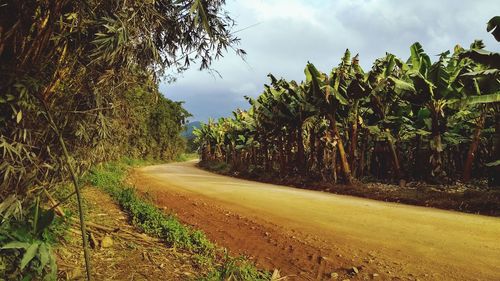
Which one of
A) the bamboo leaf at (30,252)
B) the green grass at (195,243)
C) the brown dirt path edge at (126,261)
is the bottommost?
the brown dirt path edge at (126,261)

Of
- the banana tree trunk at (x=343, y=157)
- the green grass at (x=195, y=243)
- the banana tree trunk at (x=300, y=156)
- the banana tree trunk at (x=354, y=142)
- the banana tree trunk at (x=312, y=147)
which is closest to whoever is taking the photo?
the green grass at (x=195, y=243)

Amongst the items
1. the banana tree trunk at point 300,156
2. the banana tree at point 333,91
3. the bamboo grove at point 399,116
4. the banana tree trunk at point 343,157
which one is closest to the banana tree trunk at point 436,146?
the bamboo grove at point 399,116

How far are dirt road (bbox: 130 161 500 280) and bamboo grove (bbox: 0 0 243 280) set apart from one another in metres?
2.87

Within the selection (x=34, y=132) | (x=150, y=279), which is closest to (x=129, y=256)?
(x=150, y=279)

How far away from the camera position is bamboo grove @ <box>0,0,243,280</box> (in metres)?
4.15

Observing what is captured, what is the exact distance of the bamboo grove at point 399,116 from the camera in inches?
514

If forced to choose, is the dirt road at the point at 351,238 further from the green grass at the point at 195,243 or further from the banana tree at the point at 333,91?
the banana tree at the point at 333,91

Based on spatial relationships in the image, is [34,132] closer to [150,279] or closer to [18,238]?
[18,238]

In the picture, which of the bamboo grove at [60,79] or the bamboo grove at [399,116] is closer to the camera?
the bamboo grove at [60,79]

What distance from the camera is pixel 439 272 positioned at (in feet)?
17.3

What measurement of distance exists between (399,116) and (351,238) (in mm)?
10189

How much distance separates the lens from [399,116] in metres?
16.0

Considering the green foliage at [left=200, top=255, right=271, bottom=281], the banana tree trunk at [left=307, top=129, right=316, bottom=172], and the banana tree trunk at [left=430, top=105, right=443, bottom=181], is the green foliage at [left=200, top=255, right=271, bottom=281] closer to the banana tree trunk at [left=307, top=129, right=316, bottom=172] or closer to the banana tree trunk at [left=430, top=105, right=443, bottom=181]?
the banana tree trunk at [left=430, top=105, right=443, bottom=181]

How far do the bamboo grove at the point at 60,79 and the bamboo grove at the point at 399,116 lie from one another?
864 cm
